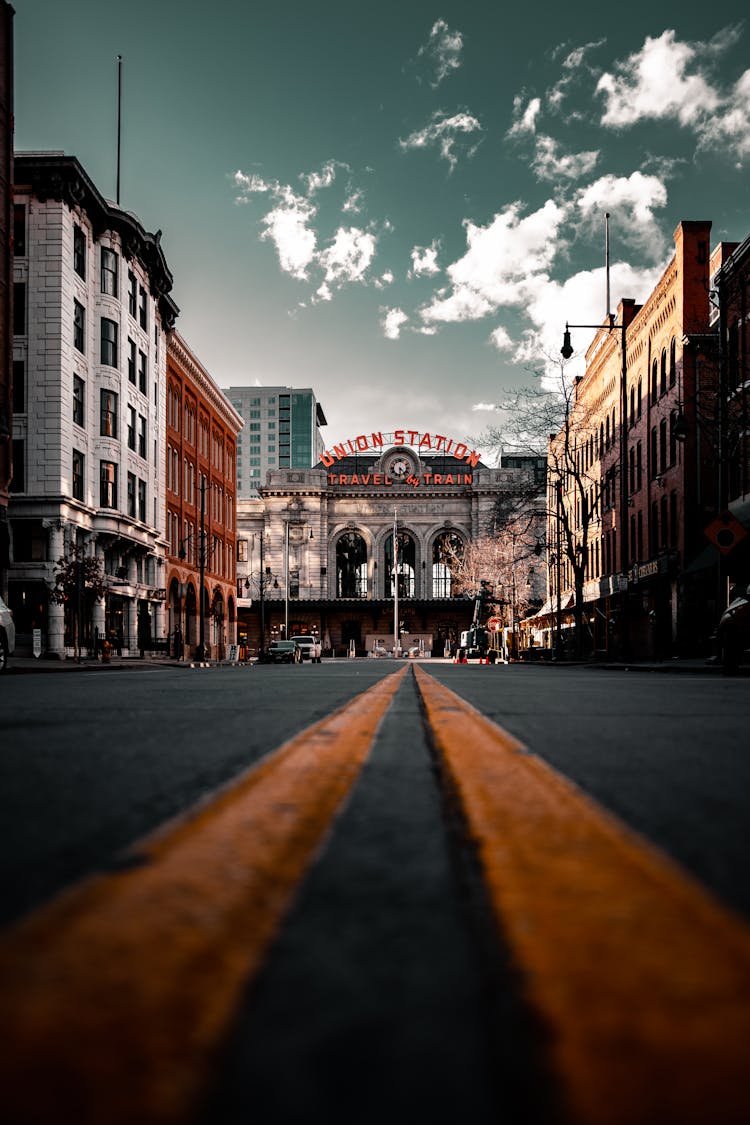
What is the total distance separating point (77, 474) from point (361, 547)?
60.8m

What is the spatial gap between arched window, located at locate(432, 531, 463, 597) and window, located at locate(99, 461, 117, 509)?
56.0m

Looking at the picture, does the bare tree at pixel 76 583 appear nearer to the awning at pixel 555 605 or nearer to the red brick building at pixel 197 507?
the red brick building at pixel 197 507

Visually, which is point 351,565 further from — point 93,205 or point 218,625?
point 93,205

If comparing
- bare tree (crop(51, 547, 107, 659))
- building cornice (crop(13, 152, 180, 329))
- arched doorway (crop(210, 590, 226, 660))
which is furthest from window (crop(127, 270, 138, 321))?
arched doorway (crop(210, 590, 226, 660))

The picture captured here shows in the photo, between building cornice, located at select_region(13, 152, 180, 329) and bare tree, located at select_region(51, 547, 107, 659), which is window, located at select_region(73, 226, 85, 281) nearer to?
building cornice, located at select_region(13, 152, 180, 329)

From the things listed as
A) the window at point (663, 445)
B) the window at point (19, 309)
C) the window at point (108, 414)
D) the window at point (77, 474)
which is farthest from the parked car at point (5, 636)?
the window at point (663, 445)

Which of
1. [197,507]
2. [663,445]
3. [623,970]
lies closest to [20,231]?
[197,507]

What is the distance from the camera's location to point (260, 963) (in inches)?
42.1

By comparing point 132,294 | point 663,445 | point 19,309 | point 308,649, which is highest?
point 132,294

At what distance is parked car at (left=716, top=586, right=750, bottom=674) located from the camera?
1344 centimetres

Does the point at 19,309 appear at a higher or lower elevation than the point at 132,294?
lower

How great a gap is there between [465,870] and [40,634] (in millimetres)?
33702

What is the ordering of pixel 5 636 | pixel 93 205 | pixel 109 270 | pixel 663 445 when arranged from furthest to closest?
pixel 109 270, pixel 93 205, pixel 663 445, pixel 5 636

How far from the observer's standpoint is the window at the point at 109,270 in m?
42.8
